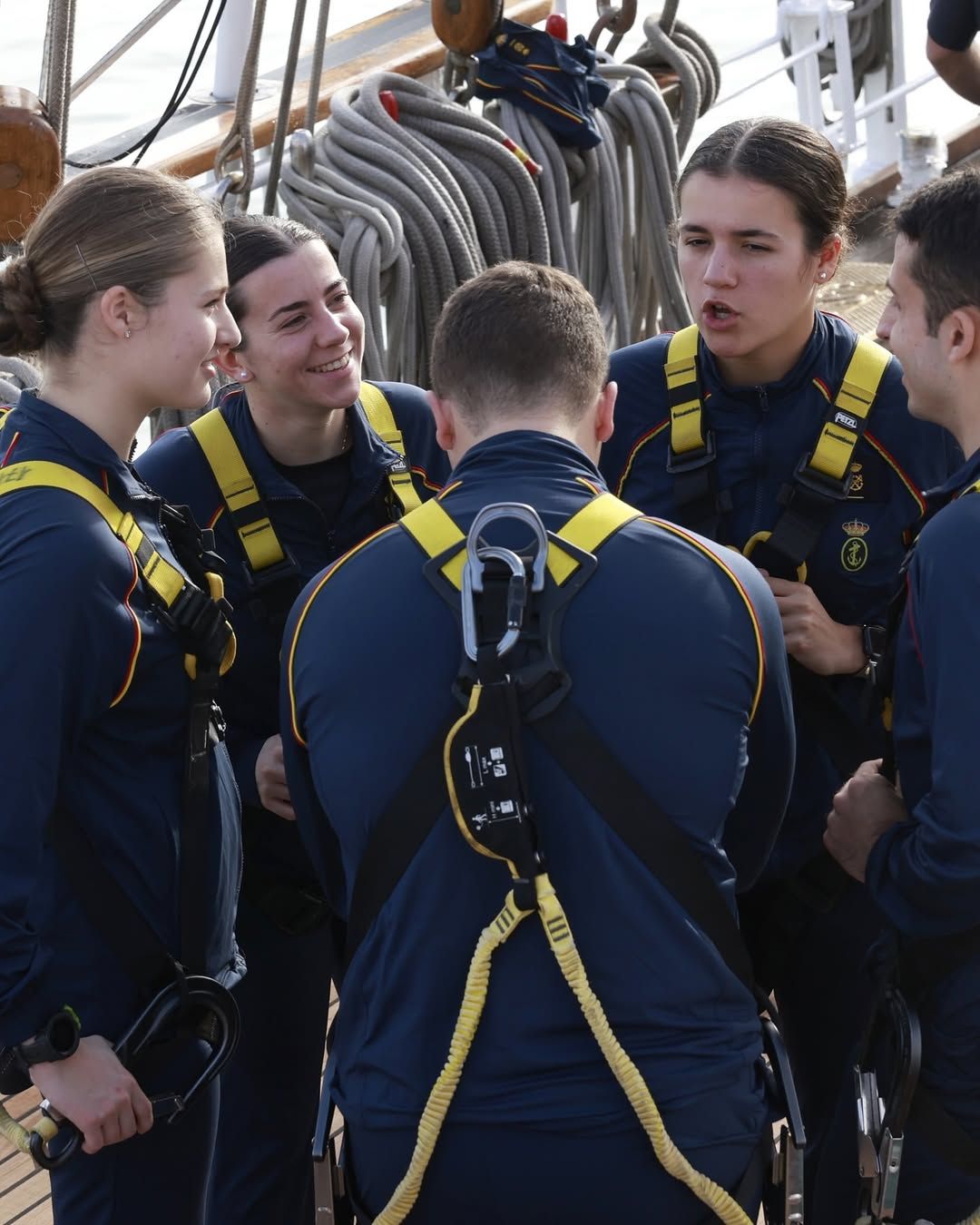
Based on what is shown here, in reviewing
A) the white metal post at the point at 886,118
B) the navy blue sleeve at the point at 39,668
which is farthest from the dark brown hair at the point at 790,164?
the white metal post at the point at 886,118

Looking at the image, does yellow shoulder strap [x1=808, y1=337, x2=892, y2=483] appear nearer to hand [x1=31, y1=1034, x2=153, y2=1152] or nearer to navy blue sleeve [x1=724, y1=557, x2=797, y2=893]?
navy blue sleeve [x1=724, y1=557, x2=797, y2=893]

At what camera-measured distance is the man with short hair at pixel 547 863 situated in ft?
4.68

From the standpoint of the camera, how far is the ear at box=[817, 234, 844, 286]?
2168 millimetres

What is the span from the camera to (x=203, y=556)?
6.15 ft

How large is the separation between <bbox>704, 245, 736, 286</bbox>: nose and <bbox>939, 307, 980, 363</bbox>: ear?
427 mm

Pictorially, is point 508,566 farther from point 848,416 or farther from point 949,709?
point 848,416

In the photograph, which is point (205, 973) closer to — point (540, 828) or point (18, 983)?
point (18, 983)

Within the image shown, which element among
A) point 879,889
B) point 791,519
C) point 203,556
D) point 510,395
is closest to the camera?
point 510,395

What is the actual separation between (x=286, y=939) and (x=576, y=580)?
97cm

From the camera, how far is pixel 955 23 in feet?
13.2

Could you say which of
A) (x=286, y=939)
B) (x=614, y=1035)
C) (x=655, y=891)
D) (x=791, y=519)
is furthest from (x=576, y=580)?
(x=286, y=939)

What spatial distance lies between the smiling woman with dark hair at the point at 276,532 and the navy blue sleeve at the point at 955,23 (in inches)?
96.9

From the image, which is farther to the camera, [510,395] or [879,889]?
[879,889]

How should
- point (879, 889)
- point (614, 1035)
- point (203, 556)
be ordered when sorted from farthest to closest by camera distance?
1. point (203, 556)
2. point (879, 889)
3. point (614, 1035)
